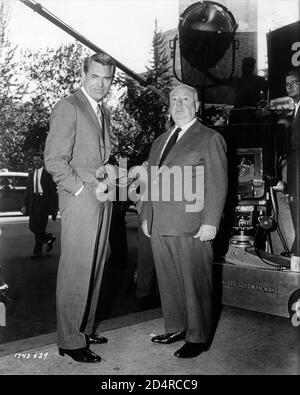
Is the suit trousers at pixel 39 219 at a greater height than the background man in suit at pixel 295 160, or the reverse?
the background man in suit at pixel 295 160

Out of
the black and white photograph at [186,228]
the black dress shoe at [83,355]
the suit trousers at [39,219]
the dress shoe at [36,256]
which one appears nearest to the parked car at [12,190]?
the suit trousers at [39,219]

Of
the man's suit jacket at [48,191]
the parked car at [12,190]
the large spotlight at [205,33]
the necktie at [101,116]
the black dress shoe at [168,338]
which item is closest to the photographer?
the necktie at [101,116]

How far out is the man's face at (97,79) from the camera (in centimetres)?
275

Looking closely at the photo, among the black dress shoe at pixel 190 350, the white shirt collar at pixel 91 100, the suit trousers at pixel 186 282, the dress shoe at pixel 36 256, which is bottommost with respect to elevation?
the dress shoe at pixel 36 256

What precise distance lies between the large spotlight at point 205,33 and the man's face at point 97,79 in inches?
63.2

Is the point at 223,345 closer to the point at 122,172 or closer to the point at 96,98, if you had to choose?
the point at 122,172

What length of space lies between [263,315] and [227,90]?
2234mm

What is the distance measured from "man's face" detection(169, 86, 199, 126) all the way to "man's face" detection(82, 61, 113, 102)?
457 mm

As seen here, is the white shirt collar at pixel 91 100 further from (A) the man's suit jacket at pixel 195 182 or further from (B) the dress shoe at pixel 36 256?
(B) the dress shoe at pixel 36 256

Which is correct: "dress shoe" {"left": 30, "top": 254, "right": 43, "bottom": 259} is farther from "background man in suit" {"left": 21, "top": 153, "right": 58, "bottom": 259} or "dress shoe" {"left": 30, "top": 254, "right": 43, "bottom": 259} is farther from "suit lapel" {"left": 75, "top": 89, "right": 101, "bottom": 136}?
"suit lapel" {"left": 75, "top": 89, "right": 101, "bottom": 136}

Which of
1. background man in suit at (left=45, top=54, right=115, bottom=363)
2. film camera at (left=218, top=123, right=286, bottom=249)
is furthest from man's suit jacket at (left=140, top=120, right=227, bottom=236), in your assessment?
film camera at (left=218, top=123, right=286, bottom=249)

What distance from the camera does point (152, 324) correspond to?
135 inches

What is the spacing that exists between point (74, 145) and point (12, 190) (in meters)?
14.8

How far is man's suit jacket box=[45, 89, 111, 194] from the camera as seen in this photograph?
2541mm
